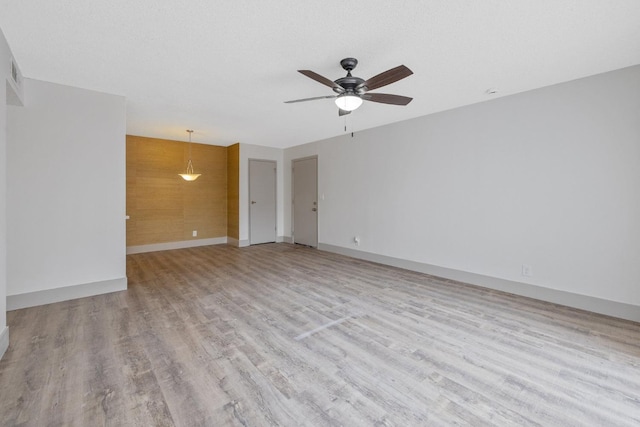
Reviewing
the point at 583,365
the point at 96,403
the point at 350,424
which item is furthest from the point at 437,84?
the point at 96,403

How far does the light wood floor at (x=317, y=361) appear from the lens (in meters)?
1.59

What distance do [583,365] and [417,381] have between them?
4.44 feet

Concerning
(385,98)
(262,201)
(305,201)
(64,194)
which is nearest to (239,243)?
(262,201)

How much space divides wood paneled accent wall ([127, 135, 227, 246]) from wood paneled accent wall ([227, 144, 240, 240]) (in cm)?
17

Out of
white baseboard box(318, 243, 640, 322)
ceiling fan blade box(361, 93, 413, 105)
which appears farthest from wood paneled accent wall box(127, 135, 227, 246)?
ceiling fan blade box(361, 93, 413, 105)

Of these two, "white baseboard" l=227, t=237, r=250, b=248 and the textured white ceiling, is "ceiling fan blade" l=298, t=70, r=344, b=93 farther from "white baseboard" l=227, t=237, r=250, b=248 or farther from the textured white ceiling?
"white baseboard" l=227, t=237, r=250, b=248

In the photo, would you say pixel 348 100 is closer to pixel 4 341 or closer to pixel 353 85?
pixel 353 85

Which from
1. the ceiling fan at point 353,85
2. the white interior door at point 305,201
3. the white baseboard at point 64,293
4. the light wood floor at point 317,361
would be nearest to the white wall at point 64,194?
the white baseboard at point 64,293

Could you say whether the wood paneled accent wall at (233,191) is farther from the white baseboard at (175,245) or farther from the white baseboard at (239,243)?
the white baseboard at (175,245)

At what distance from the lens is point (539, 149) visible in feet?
11.0

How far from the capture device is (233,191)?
7051 mm

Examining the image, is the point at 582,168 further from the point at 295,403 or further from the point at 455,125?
the point at 295,403

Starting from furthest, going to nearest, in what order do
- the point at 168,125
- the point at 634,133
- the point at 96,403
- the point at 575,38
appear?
the point at 168,125
the point at 634,133
the point at 575,38
the point at 96,403

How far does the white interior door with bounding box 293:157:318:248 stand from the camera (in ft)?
21.8
